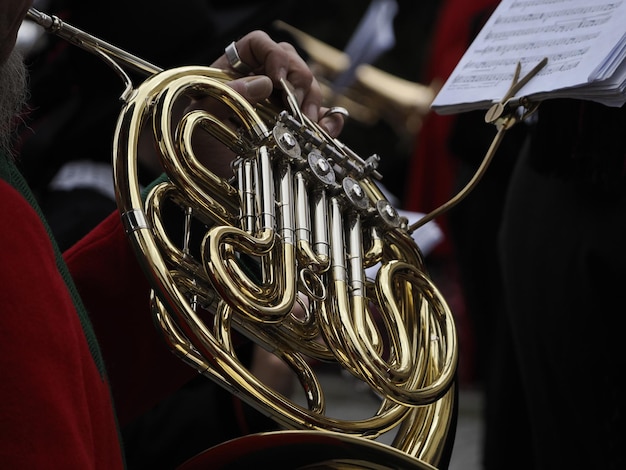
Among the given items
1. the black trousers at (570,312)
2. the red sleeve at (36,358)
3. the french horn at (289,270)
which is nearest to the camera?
the red sleeve at (36,358)

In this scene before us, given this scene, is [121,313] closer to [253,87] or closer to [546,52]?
[253,87]

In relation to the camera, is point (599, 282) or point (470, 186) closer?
point (470, 186)

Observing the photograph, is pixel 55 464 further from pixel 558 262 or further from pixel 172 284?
pixel 558 262

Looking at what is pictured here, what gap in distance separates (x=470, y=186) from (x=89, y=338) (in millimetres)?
589

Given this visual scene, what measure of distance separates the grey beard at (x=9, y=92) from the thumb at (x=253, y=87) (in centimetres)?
31

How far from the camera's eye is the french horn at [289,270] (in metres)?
1.22

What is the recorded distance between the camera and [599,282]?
1913 millimetres

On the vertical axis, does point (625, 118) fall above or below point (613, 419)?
above

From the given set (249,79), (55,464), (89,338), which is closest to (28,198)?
(89,338)

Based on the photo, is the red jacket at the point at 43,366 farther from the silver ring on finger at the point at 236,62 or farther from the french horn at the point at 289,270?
the silver ring on finger at the point at 236,62

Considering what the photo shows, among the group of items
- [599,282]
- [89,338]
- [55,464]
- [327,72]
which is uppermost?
[327,72]

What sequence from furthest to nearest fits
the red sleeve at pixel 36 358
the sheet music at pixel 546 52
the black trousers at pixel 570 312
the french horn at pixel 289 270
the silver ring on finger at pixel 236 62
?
1. the black trousers at pixel 570 312
2. the silver ring on finger at pixel 236 62
3. the sheet music at pixel 546 52
4. the french horn at pixel 289 270
5. the red sleeve at pixel 36 358

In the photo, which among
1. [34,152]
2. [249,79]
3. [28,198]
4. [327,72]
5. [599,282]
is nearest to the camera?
[28,198]

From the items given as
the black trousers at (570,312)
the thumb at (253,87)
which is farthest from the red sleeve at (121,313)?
the black trousers at (570,312)
